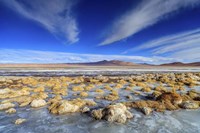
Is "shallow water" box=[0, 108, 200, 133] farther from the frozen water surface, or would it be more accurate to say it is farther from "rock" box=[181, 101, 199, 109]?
"rock" box=[181, 101, 199, 109]

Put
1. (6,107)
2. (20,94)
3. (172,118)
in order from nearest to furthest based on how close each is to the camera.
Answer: (172,118) → (6,107) → (20,94)

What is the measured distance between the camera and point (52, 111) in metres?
9.52

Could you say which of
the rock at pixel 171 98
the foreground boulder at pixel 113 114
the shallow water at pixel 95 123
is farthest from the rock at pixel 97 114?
the rock at pixel 171 98

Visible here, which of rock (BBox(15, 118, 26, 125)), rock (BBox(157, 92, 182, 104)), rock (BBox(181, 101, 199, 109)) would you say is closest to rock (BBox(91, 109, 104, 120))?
rock (BBox(15, 118, 26, 125))

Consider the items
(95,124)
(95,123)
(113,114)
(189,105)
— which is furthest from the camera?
(189,105)

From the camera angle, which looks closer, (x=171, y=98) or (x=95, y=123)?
(x=95, y=123)

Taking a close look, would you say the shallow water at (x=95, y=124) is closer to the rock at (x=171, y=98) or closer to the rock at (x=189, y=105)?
the rock at (x=189, y=105)

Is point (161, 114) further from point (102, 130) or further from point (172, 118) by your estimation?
point (102, 130)

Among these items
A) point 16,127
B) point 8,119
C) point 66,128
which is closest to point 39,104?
point 8,119

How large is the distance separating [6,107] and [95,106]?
210 inches

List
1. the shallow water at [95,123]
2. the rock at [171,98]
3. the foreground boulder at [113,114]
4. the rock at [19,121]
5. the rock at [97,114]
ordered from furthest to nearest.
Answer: the rock at [171,98] < the rock at [97,114] < the foreground boulder at [113,114] < the rock at [19,121] < the shallow water at [95,123]

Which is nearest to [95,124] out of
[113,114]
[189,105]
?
[113,114]

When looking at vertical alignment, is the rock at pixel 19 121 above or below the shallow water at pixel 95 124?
above

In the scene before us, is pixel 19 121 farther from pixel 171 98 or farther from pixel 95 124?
pixel 171 98
